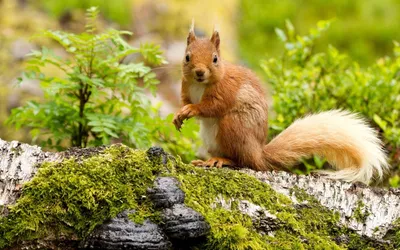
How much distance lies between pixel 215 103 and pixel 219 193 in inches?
29.5

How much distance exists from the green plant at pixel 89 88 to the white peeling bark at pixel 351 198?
809 millimetres

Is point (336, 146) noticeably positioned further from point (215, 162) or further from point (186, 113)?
point (186, 113)

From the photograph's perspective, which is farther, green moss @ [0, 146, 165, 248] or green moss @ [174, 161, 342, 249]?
green moss @ [174, 161, 342, 249]

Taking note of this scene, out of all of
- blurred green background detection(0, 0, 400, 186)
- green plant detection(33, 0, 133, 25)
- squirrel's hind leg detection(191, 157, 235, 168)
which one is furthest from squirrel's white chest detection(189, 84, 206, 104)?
green plant detection(33, 0, 133, 25)

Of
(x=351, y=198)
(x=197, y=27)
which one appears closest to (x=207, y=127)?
(x=351, y=198)

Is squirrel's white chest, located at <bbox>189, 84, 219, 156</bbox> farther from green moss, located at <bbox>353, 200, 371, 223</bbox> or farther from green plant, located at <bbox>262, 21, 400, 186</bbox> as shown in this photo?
green moss, located at <bbox>353, 200, 371, 223</bbox>

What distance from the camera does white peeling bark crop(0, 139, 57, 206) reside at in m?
2.43

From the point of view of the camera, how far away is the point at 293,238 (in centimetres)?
256

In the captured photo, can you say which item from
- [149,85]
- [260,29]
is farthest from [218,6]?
[149,85]

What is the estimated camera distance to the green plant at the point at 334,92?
4.03m

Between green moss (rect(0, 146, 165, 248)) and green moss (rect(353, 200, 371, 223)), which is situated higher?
green moss (rect(0, 146, 165, 248))

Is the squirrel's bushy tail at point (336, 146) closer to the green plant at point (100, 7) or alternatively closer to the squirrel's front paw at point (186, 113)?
the squirrel's front paw at point (186, 113)

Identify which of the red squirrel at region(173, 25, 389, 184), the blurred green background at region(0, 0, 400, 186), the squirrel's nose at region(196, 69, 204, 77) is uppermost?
the blurred green background at region(0, 0, 400, 186)

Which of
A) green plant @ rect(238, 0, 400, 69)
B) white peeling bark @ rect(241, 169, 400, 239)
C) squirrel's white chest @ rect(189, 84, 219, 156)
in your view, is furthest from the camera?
green plant @ rect(238, 0, 400, 69)
